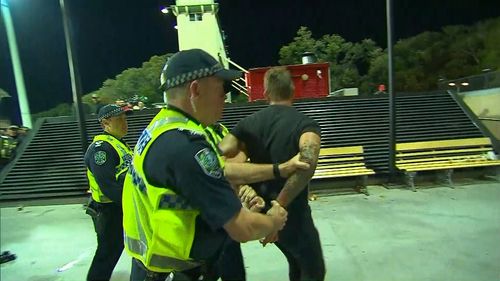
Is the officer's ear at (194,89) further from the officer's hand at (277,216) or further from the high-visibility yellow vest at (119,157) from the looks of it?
the high-visibility yellow vest at (119,157)

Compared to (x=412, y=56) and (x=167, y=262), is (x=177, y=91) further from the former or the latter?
(x=412, y=56)

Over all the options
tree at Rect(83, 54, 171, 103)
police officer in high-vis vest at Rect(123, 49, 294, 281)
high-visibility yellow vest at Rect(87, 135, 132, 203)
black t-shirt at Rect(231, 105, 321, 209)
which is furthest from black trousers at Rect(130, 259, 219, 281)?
tree at Rect(83, 54, 171, 103)

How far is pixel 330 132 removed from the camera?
934 centimetres

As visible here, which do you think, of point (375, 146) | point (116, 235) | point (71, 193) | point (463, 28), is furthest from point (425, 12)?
point (116, 235)

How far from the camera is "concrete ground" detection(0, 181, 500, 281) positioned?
151 inches

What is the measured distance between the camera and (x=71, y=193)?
8.20m

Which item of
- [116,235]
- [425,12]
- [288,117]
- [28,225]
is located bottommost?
[28,225]

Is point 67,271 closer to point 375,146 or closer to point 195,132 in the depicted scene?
point 195,132

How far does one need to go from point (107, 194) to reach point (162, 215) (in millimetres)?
1600

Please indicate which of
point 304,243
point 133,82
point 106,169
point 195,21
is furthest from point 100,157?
point 133,82

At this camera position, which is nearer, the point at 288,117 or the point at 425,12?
the point at 288,117

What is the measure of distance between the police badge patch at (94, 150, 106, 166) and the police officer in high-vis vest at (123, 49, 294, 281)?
135 centimetres

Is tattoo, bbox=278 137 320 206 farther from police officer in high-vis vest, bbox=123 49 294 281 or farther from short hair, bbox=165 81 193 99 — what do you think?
short hair, bbox=165 81 193 99

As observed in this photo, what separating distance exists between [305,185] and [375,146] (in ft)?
22.5
